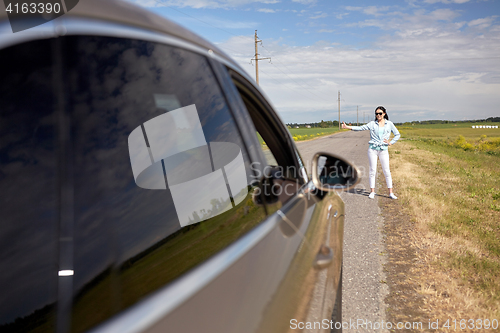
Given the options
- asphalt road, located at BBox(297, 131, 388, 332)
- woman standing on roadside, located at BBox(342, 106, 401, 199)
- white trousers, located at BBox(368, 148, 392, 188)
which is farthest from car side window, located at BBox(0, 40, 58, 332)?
white trousers, located at BBox(368, 148, 392, 188)

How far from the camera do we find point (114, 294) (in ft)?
2.43

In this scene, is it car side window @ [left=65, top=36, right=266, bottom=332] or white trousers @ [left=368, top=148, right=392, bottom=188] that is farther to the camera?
white trousers @ [left=368, top=148, right=392, bottom=188]

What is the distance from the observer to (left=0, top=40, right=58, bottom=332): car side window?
2.00 feet

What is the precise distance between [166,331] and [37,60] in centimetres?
58

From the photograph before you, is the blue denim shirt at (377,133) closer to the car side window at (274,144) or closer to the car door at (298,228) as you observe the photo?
the car door at (298,228)

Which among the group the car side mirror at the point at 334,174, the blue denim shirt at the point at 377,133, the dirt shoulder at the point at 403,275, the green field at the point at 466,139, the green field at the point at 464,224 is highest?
the blue denim shirt at the point at 377,133

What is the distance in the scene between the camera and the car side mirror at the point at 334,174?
2041 millimetres

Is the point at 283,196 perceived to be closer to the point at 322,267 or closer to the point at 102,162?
the point at 322,267

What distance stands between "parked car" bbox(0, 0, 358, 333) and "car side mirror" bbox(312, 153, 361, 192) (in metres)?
0.52

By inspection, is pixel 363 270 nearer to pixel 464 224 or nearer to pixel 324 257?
pixel 324 257

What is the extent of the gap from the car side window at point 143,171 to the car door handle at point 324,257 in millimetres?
559

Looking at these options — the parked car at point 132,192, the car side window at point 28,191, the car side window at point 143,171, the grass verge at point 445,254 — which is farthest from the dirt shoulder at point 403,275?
the car side window at point 28,191

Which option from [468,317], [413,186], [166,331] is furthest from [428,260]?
[413,186]

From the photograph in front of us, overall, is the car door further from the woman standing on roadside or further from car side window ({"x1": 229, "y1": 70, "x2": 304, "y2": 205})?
the woman standing on roadside
